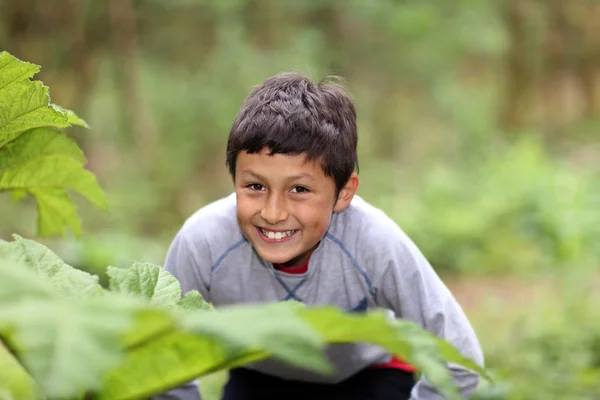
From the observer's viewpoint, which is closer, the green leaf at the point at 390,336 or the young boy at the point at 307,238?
the green leaf at the point at 390,336

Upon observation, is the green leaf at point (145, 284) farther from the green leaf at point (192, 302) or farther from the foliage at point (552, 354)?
the foliage at point (552, 354)

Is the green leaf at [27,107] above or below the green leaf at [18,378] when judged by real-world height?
above

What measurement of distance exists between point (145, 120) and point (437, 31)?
4.94 metres

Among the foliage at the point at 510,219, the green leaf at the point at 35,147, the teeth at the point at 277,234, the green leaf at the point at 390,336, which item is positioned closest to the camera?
the green leaf at the point at 390,336

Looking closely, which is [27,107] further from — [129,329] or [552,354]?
[552,354]

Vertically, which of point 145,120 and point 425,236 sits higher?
point 145,120

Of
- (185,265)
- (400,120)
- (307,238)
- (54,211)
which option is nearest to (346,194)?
(307,238)

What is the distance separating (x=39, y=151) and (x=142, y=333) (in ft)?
2.90

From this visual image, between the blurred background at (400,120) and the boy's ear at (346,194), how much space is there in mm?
2764

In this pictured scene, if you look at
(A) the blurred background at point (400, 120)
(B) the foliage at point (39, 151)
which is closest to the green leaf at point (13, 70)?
(B) the foliage at point (39, 151)

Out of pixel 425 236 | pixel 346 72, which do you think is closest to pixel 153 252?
pixel 425 236

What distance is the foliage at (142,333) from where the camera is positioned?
725 mm

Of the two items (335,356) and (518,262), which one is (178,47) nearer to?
(518,262)

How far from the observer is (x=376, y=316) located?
894 millimetres
